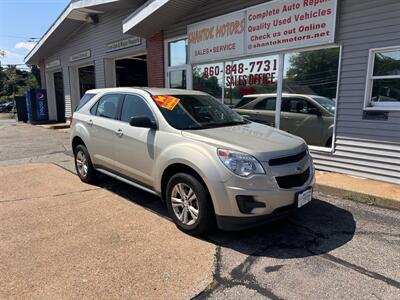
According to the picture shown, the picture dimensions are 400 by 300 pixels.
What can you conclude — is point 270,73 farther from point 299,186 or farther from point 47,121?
point 47,121

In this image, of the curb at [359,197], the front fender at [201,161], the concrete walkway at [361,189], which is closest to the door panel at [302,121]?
the concrete walkway at [361,189]

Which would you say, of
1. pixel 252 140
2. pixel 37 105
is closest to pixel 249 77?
pixel 252 140

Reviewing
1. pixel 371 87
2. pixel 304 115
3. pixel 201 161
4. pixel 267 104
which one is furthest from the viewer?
pixel 267 104

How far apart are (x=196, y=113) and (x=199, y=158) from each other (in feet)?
3.84

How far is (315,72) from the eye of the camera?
6.70 metres

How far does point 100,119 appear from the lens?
5.48 m

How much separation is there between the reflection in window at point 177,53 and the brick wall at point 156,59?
325 millimetres

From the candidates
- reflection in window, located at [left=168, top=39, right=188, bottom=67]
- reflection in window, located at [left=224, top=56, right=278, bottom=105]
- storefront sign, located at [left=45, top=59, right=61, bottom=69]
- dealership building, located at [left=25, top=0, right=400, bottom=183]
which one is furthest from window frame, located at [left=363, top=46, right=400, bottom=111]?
storefront sign, located at [left=45, top=59, right=61, bottom=69]

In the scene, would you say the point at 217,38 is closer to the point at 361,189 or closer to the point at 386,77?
the point at 386,77

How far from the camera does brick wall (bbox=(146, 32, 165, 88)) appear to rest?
409 inches

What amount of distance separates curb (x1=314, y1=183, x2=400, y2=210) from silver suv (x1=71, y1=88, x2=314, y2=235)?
1.62 metres

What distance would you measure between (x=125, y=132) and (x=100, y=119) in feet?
3.06

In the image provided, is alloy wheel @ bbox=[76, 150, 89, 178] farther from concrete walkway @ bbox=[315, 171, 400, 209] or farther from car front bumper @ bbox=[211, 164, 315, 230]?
concrete walkway @ bbox=[315, 171, 400, 209]

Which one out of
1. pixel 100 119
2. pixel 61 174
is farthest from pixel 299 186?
pixel 61 174
